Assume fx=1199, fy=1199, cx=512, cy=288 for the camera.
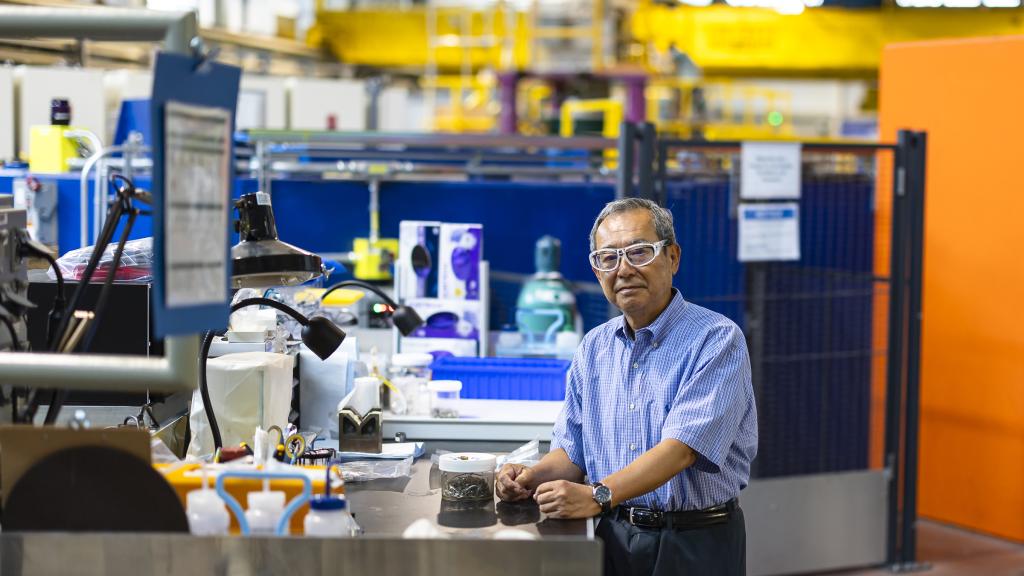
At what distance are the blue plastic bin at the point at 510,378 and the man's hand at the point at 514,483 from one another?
3.76ft

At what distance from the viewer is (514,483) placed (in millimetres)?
2463

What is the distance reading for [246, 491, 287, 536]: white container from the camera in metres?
1.84

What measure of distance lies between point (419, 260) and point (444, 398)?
37.8 inches

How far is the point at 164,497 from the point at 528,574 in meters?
0.56

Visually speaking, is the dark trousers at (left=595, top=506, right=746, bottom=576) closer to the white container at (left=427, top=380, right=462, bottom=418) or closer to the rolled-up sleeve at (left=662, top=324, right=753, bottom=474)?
the rolled-up sleeve at (left=662, top=324, right=753, bottom=474)

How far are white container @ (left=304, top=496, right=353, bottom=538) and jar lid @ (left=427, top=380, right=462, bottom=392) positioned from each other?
5.14 feet

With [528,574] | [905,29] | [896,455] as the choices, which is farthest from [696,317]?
[905,29]

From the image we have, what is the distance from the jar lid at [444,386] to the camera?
3426mm

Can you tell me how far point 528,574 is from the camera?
71.1 inches

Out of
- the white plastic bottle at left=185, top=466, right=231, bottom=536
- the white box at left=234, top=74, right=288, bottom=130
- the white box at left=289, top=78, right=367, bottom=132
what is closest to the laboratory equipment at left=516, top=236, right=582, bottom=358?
the white plastic bottle at left=185, top=466, right=231, bottom=536

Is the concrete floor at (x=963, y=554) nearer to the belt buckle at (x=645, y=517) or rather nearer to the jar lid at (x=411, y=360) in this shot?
the jar lid at (x=411, y=360)

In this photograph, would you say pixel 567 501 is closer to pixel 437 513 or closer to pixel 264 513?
pixel 437 513

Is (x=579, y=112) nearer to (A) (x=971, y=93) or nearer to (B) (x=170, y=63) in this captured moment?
(A) (x=971, y=93)

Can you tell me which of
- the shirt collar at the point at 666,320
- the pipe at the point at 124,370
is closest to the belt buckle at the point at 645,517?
the shirt collar at the point at 666,320
